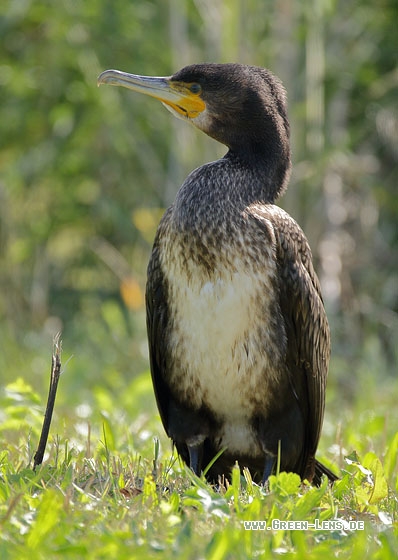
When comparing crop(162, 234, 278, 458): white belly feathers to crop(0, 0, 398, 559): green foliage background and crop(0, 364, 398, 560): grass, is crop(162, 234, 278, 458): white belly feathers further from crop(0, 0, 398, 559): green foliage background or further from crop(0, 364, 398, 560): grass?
crop(0, 0, 398, 559): green foliage background

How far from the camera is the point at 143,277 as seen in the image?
8320 mm

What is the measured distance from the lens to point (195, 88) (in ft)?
14.2

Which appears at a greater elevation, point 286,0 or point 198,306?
point 286,0

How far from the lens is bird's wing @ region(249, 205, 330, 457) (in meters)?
3.94

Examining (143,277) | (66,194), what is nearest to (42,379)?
(143,277)

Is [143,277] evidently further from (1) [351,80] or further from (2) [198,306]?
(2) [198,306]

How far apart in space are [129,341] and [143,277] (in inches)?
26.5

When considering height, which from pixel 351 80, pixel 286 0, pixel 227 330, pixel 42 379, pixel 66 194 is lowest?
pixel 42 379

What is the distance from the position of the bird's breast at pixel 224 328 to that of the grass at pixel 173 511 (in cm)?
36

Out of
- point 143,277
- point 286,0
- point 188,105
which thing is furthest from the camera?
point 143,277

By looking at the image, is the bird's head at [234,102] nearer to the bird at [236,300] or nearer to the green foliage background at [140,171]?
the bird at [236,300]

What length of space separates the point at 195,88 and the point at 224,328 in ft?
3.74

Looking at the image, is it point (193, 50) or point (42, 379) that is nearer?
point (42, 379)

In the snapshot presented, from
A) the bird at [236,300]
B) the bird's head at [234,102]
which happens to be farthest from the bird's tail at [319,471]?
the bird's head at [234,102]
